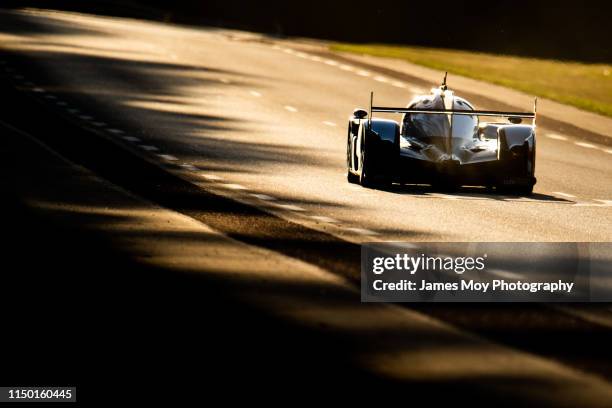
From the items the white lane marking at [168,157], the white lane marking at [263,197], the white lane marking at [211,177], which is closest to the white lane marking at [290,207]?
the white lane marking at [263,197]

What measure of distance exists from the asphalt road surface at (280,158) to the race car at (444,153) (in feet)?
0.67

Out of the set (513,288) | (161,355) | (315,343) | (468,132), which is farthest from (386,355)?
(468,132)

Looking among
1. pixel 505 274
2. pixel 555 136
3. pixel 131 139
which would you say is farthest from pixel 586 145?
pixel 505 274

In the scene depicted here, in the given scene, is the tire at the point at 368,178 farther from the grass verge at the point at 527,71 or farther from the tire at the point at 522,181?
the grass verge at the point at 527,71

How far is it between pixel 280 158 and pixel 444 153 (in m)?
4.27

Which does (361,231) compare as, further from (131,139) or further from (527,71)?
(527,71)

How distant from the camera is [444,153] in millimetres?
18406

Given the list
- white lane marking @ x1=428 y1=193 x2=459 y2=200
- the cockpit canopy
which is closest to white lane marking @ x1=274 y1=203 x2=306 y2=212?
white lane marking @ x1=428 y1=193 x2=459 y2=200

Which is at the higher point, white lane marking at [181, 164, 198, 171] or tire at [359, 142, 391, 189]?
tire at [359, 142, 391, 189]

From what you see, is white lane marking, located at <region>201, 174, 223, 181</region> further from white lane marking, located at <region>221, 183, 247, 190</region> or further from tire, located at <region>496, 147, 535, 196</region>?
tire, located at <region>496, 147, 535, 196</region>

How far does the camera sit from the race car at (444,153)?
18281 mm

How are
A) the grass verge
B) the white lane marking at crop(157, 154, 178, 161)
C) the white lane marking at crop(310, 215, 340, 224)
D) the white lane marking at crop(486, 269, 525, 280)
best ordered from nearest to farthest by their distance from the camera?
the white lane marking at crop(486, 269, 525, 280), the white lane marking at crop(310, 215, 340, 224), the white lane marking at crop(157, 154, 178, 161), the grass verge

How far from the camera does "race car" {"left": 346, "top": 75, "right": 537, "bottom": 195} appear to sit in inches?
720

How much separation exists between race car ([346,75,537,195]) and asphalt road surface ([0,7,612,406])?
0.67 ft
